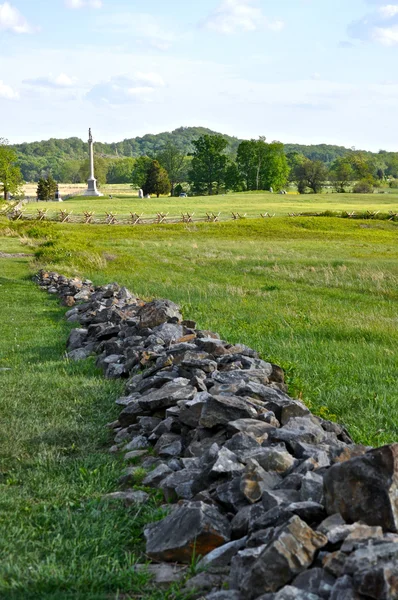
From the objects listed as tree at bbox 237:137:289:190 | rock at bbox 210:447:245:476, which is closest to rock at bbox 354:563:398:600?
rock at bbox 210:447:245:476

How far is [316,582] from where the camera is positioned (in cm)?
353

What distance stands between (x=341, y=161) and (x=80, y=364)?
151895 mm

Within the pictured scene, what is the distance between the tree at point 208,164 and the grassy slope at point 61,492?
126041 millimetres

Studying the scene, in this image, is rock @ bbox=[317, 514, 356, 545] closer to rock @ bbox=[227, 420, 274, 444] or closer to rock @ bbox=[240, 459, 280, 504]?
rock @ bbox=[240, 459, 280, 504]

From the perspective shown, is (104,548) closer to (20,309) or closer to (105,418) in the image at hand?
(105,418)

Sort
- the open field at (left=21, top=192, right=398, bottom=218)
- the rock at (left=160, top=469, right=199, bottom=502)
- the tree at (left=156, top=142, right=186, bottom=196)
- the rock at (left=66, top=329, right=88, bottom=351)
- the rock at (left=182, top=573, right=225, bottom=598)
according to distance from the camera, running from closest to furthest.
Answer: the rock at (left=182, top=573, right=225, bottom=598) → the rock at (left=160, top=469, right=199, bottom=502) → the rock at (left=66, top=329, right=88, bottom=351) → the open field at (left=21, top=192, right=398, bottom=218) → the tree at (left=156, top=142, right=186, bottom=196)

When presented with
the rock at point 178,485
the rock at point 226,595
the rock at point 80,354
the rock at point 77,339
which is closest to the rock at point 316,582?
the rock at point 226,595

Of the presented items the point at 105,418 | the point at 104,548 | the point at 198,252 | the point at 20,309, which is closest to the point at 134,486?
the point at 104,548

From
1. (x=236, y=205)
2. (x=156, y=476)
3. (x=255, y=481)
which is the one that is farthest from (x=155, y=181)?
(x=255, y=481)

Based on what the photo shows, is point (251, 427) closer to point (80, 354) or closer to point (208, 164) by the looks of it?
point (80, 354)

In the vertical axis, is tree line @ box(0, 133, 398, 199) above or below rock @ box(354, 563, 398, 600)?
above

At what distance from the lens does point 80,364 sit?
34.2ft

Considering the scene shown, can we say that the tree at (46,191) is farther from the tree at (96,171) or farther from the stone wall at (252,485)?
the stone wall at (252,485)

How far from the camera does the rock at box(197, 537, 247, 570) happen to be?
4230 millimetres
